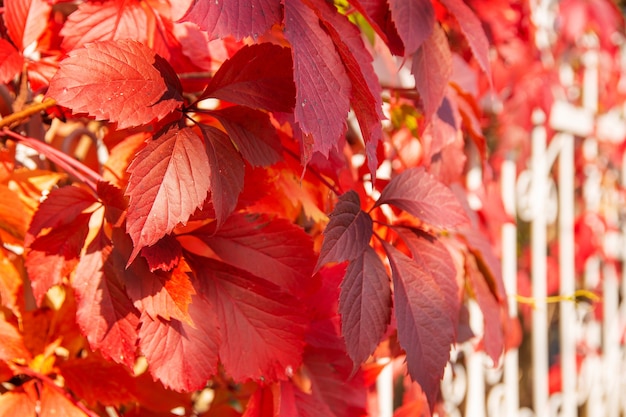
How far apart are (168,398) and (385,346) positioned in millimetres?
288

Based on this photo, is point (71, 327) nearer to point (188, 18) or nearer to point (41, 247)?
point (41, 247)

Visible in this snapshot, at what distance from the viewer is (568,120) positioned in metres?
2.38

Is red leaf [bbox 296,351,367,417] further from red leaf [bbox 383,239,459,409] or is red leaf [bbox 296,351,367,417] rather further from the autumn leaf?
the autumn leaf

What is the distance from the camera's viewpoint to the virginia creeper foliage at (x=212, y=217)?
1.58 ft

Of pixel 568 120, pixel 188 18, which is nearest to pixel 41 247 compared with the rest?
pixel 188 18

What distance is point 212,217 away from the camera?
1.77ft

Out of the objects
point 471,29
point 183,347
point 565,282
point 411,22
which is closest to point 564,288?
point 565,282

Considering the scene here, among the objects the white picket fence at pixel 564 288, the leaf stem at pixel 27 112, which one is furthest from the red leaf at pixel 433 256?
the white picket fence at pixel 564 288

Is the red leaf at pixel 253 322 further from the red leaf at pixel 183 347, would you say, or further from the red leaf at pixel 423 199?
the red leaf at pixel 423 199

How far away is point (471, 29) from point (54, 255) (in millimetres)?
446

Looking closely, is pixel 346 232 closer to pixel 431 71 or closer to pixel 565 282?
pixel 431 71

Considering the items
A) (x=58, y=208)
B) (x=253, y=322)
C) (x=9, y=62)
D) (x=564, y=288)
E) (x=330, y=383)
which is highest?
(x=9, y=62)

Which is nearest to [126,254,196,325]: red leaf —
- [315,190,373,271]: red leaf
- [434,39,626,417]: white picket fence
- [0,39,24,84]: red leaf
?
[315,190,373,271]: red leaf

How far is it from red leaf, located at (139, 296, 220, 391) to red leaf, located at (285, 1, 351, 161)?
0.56 feet
